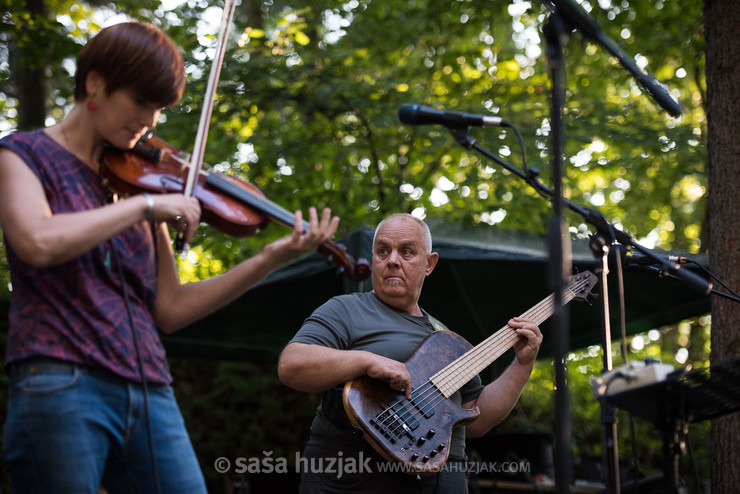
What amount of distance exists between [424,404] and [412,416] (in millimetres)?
87

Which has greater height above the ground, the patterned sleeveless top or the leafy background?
the leafy background

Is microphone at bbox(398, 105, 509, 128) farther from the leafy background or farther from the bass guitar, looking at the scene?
the leafy background

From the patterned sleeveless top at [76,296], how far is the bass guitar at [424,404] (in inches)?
41.7

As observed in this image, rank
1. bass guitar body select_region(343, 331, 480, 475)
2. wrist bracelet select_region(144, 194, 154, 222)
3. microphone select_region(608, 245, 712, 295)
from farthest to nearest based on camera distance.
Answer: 1. microphone select_region(608, 245, 712, 295)
2. bass guitar body select_region(343, 331, 480, 475)
3. wrist bracelet select_region(144, 194, 154, 222)

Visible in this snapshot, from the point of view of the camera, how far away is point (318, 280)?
16.2 ft

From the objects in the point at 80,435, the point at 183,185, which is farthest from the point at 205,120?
the point at 80,435

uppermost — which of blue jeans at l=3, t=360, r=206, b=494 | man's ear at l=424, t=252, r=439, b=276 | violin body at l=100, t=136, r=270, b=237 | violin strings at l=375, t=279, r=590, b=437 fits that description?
man's ear at l=424, t=252, r=439, b=276

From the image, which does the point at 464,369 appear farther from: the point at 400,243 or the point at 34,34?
the point at 34,34

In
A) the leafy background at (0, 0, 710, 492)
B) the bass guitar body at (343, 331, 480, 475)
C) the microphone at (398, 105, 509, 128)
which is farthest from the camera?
the leafy background at (0, 0, 710, 492)

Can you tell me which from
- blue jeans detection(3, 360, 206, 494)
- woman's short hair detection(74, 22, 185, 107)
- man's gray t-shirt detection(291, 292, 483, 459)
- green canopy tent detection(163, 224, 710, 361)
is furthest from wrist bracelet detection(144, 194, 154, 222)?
green canopy tent detection(163, 224, 710, 361)

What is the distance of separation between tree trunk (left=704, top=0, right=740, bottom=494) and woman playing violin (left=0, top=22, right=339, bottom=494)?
9.11 feet

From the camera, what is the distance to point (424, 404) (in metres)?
2.69

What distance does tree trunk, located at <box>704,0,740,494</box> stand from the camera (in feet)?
11.6

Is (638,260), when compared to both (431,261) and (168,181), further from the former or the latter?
(168,181)
